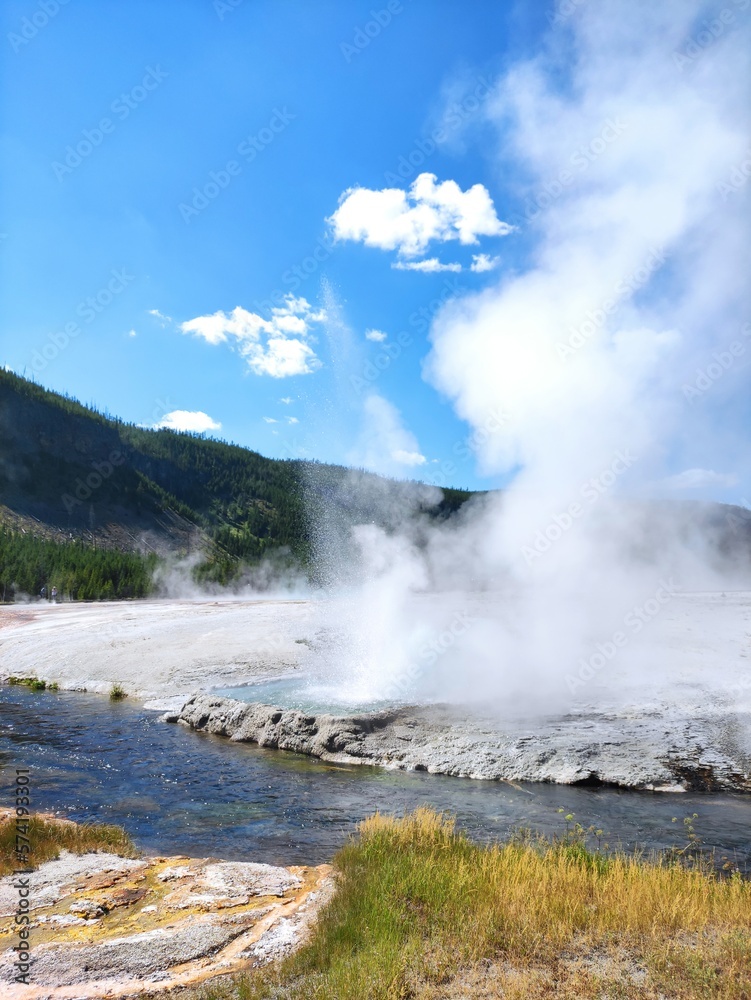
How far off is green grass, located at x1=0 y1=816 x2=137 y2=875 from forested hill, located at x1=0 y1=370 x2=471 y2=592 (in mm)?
58485

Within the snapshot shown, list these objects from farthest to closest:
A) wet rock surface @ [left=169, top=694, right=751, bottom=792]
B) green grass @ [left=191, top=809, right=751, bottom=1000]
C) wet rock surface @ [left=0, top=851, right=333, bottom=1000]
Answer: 1. wet rock surface @ [left=169, top=694, right=751, bottom=792]
2. wet rock surface @ [left=0, top=851, right=333, bottom=1000]
3. green grass @ [left=191, top=809, right=751, bottom=1000]

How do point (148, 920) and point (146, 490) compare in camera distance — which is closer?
point (148, 920)

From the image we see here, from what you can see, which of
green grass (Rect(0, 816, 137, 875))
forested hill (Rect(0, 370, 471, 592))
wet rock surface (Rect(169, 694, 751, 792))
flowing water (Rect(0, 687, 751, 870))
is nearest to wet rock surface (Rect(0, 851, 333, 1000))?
green grass (Rect(0, 816, 137, 875))

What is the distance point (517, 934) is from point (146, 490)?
143287mm

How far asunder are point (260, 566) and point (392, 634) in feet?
248

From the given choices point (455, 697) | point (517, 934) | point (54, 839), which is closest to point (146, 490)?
point (455, 697)

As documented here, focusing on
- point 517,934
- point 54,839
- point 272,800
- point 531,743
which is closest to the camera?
point 517,934

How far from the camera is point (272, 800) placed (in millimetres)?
11000

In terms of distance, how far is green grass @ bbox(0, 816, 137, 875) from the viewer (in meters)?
8.06

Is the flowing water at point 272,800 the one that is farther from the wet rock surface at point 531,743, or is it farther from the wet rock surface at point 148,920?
the wet rock surface at point 148,920

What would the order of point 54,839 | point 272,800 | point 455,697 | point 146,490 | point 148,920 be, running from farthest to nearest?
point 146,490 → point 455,697 → point 272,800 → point 54,839 → point 148,920

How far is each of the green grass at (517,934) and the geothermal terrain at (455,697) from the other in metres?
5.60

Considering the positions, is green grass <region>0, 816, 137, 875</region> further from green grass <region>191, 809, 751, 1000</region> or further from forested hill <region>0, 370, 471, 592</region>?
forested hill <region>0, 370, 471, 592</region>

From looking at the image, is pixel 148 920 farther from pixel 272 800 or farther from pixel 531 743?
pixel 531 743
